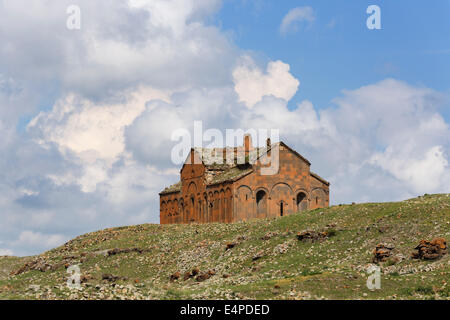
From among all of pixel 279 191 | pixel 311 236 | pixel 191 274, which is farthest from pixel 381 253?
pixel 279 191

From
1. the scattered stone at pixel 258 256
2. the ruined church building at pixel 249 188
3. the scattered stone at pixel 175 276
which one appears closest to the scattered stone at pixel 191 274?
the scattered stone at pixel 175 276

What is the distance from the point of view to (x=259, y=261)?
4403 cm

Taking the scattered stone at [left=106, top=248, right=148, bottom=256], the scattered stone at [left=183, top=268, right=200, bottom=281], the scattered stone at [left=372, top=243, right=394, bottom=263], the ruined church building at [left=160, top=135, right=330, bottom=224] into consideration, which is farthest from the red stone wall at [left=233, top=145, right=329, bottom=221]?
the scattered stone at [left=372, top=243, right=394, bottom=263]

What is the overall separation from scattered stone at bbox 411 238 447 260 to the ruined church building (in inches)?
1135

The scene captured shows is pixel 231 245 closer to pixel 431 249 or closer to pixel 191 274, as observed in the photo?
pixel 191 274

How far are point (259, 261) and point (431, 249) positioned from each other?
12364mm

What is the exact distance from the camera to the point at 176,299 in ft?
95.2

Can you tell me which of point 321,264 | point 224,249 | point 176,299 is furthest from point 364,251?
point 176,299

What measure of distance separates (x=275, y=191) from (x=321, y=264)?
26.7 m

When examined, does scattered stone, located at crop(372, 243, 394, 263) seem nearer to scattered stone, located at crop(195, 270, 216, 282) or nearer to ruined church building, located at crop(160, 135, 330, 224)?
scattered stone, located at crop(195, 270, 216, 282)

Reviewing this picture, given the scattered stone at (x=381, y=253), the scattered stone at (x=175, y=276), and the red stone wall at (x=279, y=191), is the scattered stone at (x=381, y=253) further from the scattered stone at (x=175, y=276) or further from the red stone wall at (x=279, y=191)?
the red stone wall at (x=279, y=191)

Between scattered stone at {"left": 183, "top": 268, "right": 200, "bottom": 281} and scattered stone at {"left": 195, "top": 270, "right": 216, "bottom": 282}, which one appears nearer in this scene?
scattered stone at {"left": 195, "top": 270, "right": 216, "bottom": 282}

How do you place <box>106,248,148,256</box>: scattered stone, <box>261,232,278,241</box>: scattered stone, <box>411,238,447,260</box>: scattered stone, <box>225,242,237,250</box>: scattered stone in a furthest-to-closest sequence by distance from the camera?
<box>106,248,148,256</box>: scattered stone < <box>225,242,237,250</box>: scattered stone < <box>261,232,278,241</box>: scattered stone < <box>411,238,447,260</box>: scattered stone

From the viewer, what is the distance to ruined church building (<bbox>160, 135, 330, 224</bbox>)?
213ft
